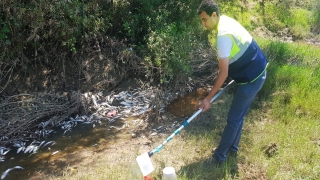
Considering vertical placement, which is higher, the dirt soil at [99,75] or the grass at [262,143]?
the dirt soil at [99,75]

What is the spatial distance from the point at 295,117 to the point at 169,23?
347cm

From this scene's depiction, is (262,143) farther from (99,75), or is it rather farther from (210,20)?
(99,75)

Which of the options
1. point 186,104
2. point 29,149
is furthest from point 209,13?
point 29,149

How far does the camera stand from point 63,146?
483cm

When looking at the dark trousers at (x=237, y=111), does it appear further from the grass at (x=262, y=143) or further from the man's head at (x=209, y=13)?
the man's head at (x=209, y=13)

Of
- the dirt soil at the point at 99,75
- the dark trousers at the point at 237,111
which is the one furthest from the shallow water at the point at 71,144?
the dark trousers at the point at 237,111

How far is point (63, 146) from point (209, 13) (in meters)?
2.94

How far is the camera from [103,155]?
4523 mm

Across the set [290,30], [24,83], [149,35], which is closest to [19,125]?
[24,83]

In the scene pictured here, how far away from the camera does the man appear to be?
3.37 metres

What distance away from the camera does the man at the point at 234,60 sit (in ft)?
11.1

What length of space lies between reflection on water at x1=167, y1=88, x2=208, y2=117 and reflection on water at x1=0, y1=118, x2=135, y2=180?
2.60 ft

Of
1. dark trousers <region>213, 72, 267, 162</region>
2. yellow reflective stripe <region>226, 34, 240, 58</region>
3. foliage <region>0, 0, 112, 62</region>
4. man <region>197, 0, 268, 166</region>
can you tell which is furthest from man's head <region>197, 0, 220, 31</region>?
foliage <region>0, 0, 112, 62</region>

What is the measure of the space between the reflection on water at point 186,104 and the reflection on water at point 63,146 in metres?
0.79
